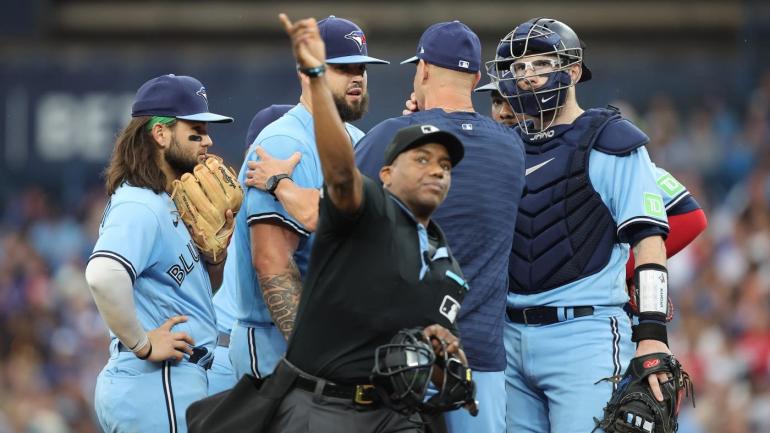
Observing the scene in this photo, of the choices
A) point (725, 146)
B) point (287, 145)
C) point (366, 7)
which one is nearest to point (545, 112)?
point (287, 145)

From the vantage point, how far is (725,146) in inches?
591

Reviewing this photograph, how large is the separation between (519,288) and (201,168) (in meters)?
1.49

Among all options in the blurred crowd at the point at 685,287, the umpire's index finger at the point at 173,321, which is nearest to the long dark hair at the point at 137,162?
the umpire's index finger at the point at 173,321

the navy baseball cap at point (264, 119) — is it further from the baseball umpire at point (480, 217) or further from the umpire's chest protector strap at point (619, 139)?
the umpire's chest protector strap at point (619, 139)

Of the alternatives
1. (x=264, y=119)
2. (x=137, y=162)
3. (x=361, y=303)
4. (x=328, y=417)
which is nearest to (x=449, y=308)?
(x=361, y=303)

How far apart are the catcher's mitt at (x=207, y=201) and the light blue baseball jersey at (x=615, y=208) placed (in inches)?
51.9

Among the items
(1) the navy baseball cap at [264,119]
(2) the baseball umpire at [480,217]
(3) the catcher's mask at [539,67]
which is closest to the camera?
(2) the baseball umpire at [480,217]

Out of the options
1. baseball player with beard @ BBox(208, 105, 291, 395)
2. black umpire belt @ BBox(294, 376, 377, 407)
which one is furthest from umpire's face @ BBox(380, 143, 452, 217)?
baseball player with beard @ BBox(208, 105, 291, 395)

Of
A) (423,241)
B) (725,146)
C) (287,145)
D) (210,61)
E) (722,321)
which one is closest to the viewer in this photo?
(423,241)

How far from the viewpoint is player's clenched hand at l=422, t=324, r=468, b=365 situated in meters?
4.70

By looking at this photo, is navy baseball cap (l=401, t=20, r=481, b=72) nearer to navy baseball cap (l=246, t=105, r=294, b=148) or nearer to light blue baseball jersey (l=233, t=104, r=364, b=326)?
light blue baseball jersey (l=233, t=104, r=364, b=326)

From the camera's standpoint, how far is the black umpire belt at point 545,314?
590 cm

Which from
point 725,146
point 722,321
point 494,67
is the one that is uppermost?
point 494,67

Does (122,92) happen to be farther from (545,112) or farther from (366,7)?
(545,112)
